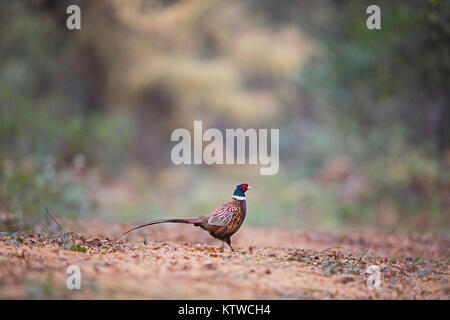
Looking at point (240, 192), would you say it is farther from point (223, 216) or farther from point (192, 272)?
point (192, 272)

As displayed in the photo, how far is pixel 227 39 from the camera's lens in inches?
861

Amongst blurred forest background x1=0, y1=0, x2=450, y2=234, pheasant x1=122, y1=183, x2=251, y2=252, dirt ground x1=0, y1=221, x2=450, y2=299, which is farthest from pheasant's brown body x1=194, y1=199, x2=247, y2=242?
blurred forest background x1=0, y1=0, x2=450, y2=234

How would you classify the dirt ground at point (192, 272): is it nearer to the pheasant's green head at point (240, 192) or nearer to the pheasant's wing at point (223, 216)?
the pheasant's wing at point (223, 216)

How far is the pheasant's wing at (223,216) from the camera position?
16.6ft

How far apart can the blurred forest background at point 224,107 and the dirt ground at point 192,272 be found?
2357mm

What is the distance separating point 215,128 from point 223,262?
841 inches

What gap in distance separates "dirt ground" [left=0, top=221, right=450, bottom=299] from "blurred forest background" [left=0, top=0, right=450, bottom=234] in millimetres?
2357

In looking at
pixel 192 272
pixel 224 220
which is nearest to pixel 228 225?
pixel 224 220

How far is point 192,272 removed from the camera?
13.6 ft

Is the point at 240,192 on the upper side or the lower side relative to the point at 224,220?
upper

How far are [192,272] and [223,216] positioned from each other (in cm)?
103

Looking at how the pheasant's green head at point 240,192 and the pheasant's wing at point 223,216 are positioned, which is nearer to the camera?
the pheasant's wing at point 223,216

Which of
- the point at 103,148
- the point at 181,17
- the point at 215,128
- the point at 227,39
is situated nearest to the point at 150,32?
the point at 181,17

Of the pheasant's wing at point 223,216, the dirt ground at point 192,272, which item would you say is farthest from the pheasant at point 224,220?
the dirt ground at point 192,272
